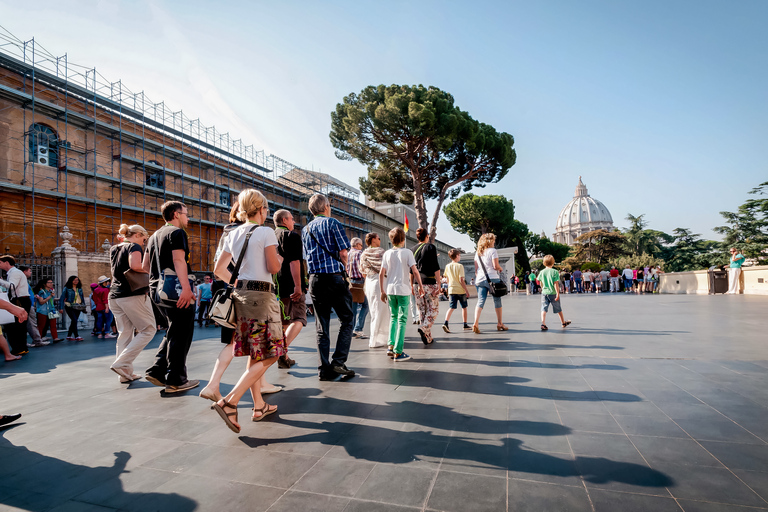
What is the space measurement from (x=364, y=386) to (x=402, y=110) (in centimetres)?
2137

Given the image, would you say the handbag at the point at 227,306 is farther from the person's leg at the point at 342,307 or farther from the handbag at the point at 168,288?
the person's leg at the point at 342,307

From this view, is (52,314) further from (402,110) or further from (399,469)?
(402,110)

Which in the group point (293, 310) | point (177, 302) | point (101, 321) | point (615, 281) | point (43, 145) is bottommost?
point (101, 321)

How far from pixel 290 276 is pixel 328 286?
0.40m

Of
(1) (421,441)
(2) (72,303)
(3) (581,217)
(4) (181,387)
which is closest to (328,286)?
(4) (181,387)

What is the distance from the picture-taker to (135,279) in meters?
4.11

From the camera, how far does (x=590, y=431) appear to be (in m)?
2.43

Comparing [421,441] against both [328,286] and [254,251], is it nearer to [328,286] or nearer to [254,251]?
[254,251]

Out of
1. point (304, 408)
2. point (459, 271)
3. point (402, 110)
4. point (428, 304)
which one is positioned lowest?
point (304, 408)

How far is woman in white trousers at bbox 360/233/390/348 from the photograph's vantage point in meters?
5.59

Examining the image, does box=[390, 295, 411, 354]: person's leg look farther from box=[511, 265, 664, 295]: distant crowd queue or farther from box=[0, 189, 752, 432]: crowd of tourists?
box=[511, 265, 664, 295]: distant crowd queue

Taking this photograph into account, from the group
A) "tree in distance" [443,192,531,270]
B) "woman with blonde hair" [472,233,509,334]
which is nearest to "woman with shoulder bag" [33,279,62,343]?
"woman with blonde hair" [472,233,509,334]

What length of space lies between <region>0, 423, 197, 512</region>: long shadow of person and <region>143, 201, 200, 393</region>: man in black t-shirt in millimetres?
1277

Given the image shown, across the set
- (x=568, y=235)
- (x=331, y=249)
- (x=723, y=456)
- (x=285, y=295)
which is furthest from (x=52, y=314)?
(x=568, y=235)
